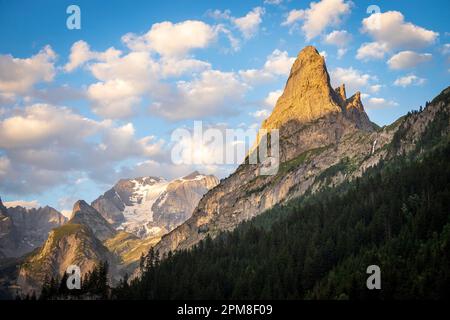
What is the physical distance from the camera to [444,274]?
135250 millimetres

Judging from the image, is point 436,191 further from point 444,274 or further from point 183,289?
point 183,289

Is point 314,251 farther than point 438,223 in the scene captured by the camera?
Yes
